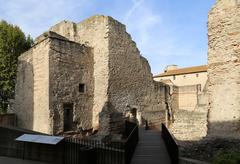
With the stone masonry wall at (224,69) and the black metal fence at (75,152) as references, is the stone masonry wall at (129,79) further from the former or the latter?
the black metal fence at (75,152)

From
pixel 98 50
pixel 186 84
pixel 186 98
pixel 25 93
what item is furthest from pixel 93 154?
pixel 186 84

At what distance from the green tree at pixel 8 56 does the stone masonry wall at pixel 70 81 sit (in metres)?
8.84

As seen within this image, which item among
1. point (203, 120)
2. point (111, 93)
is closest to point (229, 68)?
point (203, 120)

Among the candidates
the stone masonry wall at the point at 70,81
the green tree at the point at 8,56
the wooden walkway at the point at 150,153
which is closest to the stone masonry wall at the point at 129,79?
the stone masonry wall at the point at 70,81

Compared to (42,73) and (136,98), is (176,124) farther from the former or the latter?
(42,73)

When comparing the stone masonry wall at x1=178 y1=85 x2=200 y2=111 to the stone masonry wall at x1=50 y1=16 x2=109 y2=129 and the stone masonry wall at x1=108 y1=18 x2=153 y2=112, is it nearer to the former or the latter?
the stone masonry wall at x1=108 y1=18 x2=153 y2=112

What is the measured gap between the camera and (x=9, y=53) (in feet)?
76.2

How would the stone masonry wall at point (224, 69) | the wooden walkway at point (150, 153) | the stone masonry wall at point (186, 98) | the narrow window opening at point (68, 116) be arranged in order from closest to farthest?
the wooden walkway at point (150, 153) → the stone masonry wall at point (224, 69) → the narrow window opening at point (68, 116) → the stone masonry wall at point (186, 98)

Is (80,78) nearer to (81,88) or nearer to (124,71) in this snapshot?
(81,88)

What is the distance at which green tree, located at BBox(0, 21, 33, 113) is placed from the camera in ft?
74.6

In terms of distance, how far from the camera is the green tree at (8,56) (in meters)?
22.8

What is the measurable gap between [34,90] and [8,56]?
805cm

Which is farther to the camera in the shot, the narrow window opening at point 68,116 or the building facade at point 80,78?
the narrow window opening at point 68,116

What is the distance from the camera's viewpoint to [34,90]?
1689 centimetres
